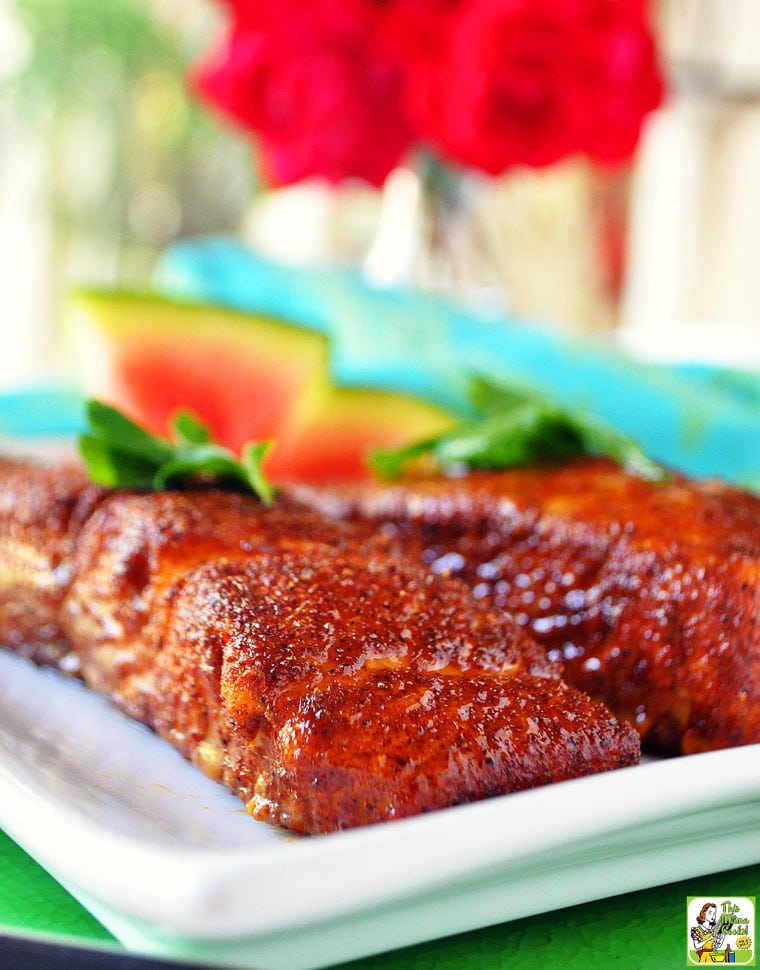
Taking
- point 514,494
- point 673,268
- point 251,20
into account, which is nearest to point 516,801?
point 514,494

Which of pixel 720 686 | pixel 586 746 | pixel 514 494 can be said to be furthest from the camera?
pixel 514 494

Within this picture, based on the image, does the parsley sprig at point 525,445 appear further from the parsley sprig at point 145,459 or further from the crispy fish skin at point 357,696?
the crispy fish skin at point 357,696

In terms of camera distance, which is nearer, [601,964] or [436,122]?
[601,964]

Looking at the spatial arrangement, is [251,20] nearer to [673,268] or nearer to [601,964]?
[601,964]

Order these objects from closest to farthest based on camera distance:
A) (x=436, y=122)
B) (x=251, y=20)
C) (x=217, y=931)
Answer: (x=217, y=931) < (x=436, y=122) < (x=251, y=20)

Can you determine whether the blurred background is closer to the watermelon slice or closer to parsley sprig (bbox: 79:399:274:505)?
the watermelon slice

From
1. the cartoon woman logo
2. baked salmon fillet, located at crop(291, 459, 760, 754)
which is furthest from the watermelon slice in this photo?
the cartoon woman logo

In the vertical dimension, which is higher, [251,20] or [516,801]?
[251,20]
